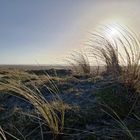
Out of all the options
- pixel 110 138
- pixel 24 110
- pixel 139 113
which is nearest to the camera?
pixel 110 138

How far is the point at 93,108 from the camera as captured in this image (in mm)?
3621

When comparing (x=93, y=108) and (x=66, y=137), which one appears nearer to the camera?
(x=66, y=137)

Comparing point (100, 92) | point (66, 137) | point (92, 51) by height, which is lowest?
point (66, 137)

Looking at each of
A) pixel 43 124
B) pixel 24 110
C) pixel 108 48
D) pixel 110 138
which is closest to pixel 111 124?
pixel 110 138

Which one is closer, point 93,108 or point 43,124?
point 43,124

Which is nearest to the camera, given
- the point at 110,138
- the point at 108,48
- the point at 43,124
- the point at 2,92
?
the point at 110,138

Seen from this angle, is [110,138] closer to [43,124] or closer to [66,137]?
[66,137]

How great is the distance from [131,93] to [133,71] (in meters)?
0.34

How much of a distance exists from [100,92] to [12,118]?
0.99 metres

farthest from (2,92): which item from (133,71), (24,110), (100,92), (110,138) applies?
(110,138)

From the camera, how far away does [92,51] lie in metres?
6.09

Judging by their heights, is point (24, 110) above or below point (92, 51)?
below

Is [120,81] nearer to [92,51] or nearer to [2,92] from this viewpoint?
[2,92]

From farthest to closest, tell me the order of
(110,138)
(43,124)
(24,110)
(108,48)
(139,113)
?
(108,48), (24,110), (139,113), (43,124), (110,138)
